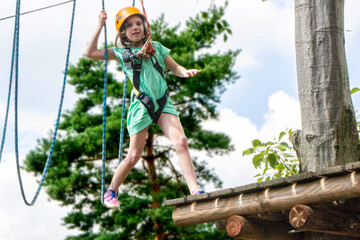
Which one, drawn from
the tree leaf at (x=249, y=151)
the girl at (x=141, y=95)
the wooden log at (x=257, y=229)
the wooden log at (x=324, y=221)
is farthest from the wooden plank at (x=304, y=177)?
the tree leaf at (x=249, y=151)

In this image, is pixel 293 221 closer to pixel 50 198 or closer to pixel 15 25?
pixel 15 25

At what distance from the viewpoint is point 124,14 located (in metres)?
4.33

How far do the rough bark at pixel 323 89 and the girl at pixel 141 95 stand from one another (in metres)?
0.86

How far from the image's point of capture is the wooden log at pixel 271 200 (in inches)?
139

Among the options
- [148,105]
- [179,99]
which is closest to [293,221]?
[148,105]

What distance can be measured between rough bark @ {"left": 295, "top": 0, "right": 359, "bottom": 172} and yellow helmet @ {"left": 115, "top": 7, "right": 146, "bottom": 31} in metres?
1.26

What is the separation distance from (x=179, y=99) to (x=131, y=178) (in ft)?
6.99

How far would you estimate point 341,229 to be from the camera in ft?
13.0

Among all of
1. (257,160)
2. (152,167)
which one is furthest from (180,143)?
(152,167)

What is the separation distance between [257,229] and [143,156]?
32.1ft

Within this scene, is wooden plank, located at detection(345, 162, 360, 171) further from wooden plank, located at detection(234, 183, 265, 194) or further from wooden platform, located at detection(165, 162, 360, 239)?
wooden plank, located at detection(234, 183, 265, 194)

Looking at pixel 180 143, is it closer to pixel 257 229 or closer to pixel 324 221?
pixel 257 229

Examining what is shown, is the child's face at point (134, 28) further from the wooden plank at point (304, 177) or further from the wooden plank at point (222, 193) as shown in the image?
the wooden plank at point (304, 177)

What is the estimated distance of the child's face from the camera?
4.33m
